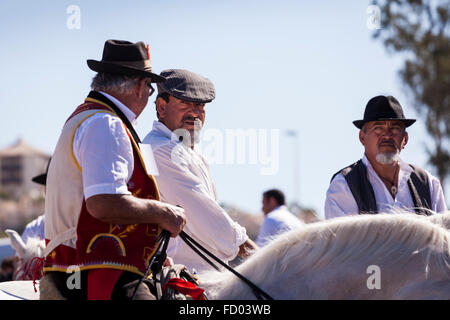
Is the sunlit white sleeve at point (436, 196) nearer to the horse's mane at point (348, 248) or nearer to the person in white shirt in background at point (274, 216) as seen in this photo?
the horse's mane at point (348, 248)

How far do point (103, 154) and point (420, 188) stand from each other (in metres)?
2.92

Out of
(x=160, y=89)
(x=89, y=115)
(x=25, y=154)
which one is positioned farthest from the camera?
(x=25, y=154)

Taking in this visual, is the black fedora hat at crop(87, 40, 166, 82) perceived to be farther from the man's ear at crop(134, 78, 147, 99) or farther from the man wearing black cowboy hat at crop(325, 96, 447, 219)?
the man wearing black cowboy hat at crop(325, 96, 447, 219)

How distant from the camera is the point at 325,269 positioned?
2.75 m

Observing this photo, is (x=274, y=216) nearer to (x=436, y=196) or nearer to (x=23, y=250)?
(x=23, y=250)

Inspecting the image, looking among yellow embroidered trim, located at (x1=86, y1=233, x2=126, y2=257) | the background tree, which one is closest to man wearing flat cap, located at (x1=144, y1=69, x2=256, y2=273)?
yellow embroidered trim, located at (x1=86, y1=233, x2=126, y2=257)

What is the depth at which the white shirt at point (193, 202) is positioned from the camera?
3.62 meters

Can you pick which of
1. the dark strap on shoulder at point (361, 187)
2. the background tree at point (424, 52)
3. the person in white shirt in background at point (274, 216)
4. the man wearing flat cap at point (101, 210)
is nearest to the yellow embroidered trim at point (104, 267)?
the man wearing flat cap at point (101, 210)

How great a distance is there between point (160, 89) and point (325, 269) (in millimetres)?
1988

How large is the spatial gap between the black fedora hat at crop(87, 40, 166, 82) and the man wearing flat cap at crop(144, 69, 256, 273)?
2.33 feet

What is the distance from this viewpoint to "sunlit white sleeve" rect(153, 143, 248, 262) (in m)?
3.62
